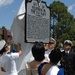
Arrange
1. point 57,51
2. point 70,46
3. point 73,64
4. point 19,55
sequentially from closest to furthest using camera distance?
point 73,64 < point 57,51 < point 19,55 < point 70,46

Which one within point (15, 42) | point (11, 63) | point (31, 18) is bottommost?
point (11, 63)

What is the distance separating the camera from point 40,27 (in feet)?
17.8

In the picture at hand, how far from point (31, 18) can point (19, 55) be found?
28.1 inches

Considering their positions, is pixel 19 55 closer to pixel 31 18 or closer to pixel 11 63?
pixel 11 63

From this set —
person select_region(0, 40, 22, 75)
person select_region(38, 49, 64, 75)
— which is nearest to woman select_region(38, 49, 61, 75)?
person select_region(38, 49, 64, 75)

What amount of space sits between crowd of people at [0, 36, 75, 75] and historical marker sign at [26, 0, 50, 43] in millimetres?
334

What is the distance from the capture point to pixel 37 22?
17.6 ft

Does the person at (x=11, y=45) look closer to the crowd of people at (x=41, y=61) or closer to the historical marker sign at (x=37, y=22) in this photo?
the crowd of people at (x=41, y=61)

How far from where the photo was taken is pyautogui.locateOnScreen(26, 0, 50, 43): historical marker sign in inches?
205

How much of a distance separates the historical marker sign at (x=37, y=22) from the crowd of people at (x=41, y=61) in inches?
13.1

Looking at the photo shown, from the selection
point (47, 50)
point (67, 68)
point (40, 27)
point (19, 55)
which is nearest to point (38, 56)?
point (67, 68)

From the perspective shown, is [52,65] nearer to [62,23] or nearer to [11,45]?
[11,45]

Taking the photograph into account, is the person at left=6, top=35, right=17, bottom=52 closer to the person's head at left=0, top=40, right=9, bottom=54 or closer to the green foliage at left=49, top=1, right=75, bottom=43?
the person's head at left=0, top=40, right=9, bottom=54

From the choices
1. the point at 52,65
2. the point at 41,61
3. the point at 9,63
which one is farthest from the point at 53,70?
the point at 9,63
